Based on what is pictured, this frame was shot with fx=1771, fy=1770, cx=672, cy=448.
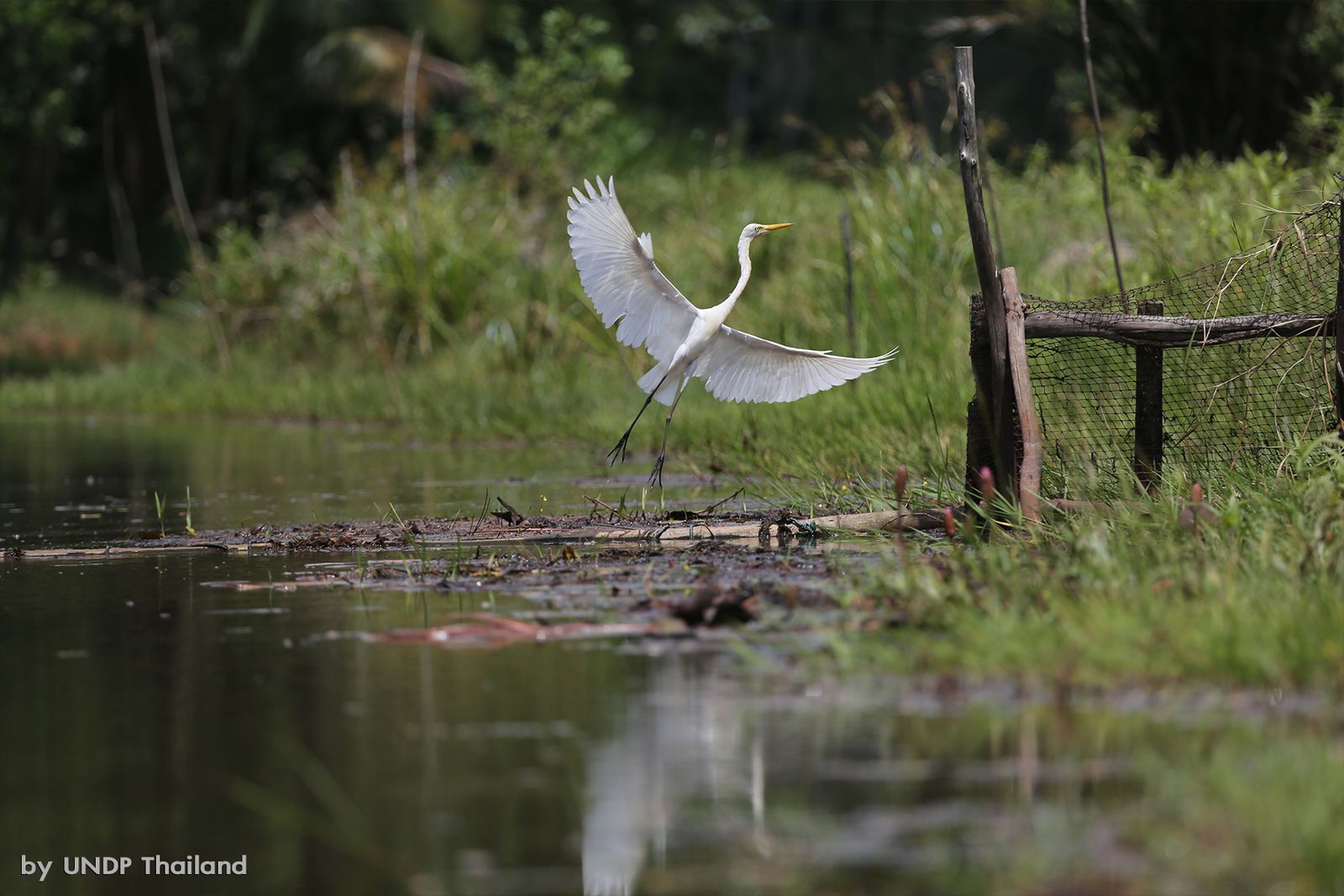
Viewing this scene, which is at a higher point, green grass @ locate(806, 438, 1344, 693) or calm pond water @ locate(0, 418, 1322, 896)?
green grass @ locate(806, 438, 1344, 693)

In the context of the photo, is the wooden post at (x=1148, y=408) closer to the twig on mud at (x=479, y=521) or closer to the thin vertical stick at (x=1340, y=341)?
the thin vertical stick at (x=1340, y=341)

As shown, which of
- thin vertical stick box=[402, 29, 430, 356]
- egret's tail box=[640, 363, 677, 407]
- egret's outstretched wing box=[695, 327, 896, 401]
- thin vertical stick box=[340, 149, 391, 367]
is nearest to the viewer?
egret's outstretched wing box=[695, 327, 896, 401]

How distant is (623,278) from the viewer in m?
7.84

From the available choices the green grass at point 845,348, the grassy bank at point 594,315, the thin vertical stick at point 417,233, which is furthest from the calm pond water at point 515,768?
the thin vertical stick at point 417,233

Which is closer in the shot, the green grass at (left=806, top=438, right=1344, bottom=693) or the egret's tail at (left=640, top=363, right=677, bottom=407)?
the green grass at (left=806, top=438, right=1344, bottom=693)

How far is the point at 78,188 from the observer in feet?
110

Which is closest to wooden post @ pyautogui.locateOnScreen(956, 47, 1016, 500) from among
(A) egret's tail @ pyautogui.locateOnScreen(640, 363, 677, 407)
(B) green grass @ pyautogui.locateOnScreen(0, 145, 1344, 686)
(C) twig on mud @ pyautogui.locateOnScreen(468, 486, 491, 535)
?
(B) green grass @ pyautogui.locateOnScreen(0, 145, 1344, 686)

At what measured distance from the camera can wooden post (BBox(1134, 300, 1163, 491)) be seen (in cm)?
696

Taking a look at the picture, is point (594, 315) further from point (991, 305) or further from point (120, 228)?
point (120, 228)

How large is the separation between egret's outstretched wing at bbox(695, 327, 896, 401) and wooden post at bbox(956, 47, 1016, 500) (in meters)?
1.07

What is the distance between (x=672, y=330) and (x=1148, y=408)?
222 cm

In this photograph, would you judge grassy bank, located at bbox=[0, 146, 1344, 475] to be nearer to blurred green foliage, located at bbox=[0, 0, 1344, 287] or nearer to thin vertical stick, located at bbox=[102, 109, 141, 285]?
blurred green foliage, located at bbox=[0, 0, 1344, 287]

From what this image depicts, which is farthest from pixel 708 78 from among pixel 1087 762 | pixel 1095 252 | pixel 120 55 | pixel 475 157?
pixel 1087 762

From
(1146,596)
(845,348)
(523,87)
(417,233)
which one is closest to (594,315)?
(417,233)
